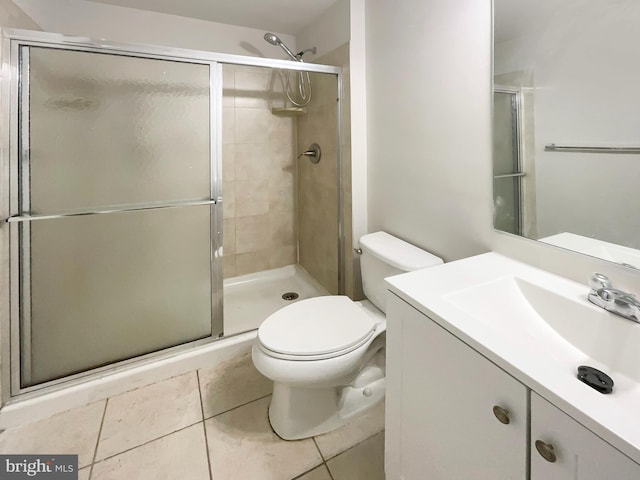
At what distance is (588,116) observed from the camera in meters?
0.88

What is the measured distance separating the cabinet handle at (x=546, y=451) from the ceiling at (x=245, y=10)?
2.23 meters

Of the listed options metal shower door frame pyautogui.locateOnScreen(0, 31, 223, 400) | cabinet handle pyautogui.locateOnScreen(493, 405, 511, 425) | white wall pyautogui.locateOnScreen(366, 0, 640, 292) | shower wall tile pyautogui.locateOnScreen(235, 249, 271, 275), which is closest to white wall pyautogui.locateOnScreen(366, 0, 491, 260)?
white wall pyautogui.locateOnScreen(366, 0, 640, 292)

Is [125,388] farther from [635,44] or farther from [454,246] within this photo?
[635,44]

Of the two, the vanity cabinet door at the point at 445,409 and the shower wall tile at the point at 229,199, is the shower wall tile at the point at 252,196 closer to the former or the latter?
the shower wall tile at the point at 229,199

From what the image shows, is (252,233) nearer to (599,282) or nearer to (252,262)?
(252,262)

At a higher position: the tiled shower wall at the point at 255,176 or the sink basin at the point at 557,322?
the tiled shower wall at the point at 255,176

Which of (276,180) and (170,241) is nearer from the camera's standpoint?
(170,241)

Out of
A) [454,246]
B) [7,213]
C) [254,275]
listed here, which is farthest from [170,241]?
[454,246]

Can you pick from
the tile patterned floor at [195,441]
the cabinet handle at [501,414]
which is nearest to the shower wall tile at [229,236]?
the tile patterned floor at [195,441]

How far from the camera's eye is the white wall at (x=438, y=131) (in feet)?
3.69

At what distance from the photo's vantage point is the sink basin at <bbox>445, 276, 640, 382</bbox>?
0.70 metres

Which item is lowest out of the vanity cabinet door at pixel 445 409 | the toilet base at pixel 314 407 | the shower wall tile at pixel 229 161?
the toilet base at pixel 314 407

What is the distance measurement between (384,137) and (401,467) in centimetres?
145

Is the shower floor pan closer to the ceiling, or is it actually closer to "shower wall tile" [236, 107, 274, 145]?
"shower wall tile" [236, 107, 274, 145]
